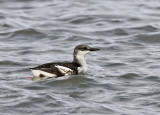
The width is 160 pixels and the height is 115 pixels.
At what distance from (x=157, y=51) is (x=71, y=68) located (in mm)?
3617

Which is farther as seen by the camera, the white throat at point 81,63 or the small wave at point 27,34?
the small wave at point 27,34

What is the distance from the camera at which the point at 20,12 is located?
23.1 meters

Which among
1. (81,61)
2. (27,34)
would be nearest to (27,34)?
(27,34)

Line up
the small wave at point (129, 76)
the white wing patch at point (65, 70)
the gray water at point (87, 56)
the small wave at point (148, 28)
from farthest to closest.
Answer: the small wave at point (148, 28), the small wave at point (129, 76), the white wing patch at point (65, 70), the gray water at point (87, 56)

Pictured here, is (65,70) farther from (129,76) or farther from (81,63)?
(129,76)

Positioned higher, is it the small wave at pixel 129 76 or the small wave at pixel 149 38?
the small wave at pixel 149 38

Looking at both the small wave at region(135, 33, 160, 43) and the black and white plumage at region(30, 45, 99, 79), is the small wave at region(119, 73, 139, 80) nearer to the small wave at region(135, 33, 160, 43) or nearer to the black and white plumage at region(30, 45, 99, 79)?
the black and white plumage at region(30, 45, 99, 79)

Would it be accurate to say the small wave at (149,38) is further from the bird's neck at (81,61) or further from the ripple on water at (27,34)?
the bird's neck at (81,61)

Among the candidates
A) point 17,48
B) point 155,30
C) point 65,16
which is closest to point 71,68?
point 17,48

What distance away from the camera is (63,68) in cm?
1501

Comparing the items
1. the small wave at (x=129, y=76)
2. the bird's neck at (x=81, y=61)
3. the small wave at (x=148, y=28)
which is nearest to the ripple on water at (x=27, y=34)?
the small wave at (x=148, y=28)

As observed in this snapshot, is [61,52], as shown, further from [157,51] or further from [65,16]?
[65,16]

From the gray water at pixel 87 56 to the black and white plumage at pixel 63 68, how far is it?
215 mm

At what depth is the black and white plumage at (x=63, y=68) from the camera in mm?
14688
